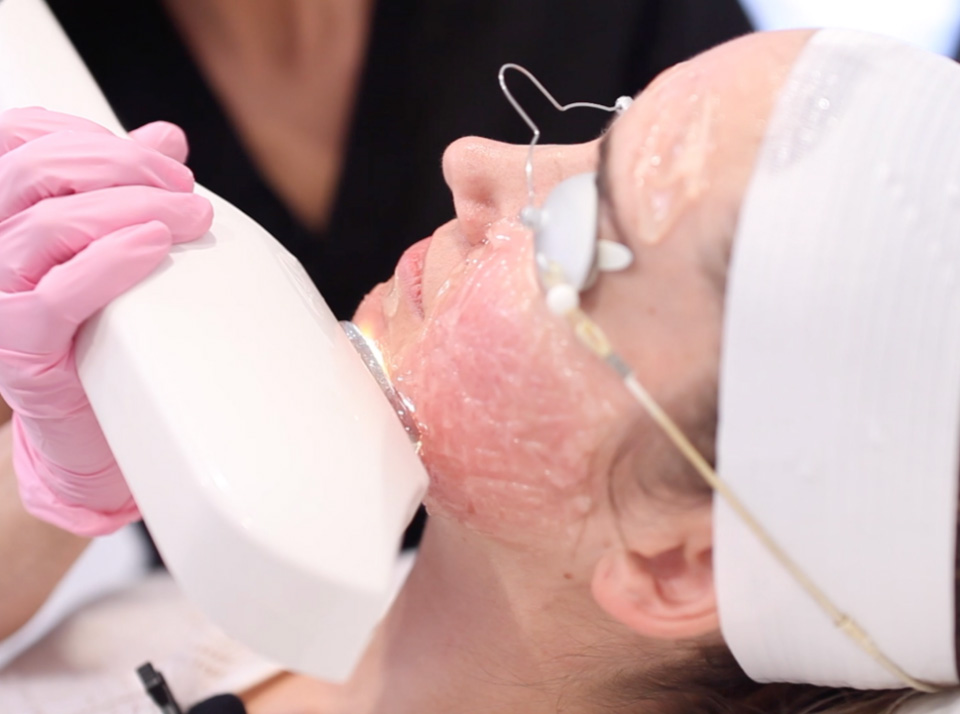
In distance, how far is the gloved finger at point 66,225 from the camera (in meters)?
0.69

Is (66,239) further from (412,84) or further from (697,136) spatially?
(412,84)

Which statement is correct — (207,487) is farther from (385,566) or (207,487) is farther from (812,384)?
(812,384)

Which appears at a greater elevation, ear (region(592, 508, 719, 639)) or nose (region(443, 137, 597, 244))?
nose (region(443, 137, 597, 244))

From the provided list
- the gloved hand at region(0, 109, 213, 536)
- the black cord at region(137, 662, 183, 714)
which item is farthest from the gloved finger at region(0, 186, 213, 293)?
the black cord at region(137, 662, 183, 714)

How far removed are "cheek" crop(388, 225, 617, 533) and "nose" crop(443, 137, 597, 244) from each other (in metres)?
0.05

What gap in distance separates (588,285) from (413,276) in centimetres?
23

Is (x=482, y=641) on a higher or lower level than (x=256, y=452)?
lower

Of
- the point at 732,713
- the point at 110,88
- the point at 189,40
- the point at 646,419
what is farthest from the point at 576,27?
the point at 732,713

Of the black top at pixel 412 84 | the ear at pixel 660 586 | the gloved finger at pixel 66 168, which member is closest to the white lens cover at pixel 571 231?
the ear at pixel 660 586

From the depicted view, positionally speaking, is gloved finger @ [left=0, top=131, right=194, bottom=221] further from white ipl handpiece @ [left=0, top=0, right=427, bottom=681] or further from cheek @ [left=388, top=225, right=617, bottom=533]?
cheek @ [left=388, top=225, right=617, bottom=533]

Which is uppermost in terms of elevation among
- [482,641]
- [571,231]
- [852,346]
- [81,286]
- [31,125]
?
[31,125]

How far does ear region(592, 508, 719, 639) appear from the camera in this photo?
0.71 m

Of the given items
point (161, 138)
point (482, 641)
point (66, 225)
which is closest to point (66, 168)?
point (66, 225)

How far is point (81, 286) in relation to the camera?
2.14ft
